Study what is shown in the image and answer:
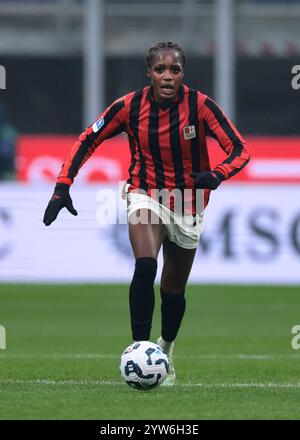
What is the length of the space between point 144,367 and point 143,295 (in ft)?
1.52

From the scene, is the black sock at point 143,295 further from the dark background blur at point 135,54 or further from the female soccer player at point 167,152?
the dark background blur at point 135,54

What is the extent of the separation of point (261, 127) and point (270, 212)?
19.0 feet

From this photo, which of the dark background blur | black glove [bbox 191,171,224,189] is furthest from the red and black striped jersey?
the dark background blur

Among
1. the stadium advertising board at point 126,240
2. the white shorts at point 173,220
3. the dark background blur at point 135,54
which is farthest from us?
the dark background blur at point 135,54

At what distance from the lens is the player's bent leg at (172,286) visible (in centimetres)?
799

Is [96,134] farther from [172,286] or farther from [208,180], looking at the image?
[172,286]

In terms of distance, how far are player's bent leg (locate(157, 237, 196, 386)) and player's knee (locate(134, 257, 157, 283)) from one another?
559 millimetres

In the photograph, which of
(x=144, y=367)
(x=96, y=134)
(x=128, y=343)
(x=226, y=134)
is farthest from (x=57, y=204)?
(x=128, y=343)

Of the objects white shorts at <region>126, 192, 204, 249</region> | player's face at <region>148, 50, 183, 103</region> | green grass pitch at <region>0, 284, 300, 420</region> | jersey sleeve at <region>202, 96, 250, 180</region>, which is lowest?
green grass pitch at <region>0, 284, 300, 420</region>

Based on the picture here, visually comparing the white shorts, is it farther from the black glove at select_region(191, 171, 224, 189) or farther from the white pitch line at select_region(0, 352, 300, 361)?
the white pitch line at select_region(0, 352, 300, 361)

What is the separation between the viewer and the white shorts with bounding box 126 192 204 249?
7652mm

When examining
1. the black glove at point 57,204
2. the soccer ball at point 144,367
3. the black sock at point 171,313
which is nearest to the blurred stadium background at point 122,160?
the black sock at point 171,313

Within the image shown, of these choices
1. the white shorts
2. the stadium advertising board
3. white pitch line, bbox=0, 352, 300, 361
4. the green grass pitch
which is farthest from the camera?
the stadium advertising board

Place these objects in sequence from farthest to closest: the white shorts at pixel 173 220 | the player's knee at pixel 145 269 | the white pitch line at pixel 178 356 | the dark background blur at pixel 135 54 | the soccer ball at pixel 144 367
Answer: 1. the dark background blur at pixel 135 54
2. the white pitch line at pixel 178 356
3. the white shorts at pixel 173 220
4. the player's knee at pixel 145 269
5. the soccer ball at pixel 144 367
